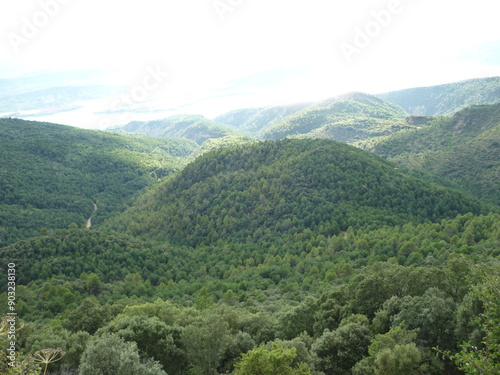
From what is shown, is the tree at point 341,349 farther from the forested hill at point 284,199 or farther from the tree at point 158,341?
the forested hill at point 284,199

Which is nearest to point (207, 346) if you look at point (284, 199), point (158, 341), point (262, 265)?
point (158, 341)

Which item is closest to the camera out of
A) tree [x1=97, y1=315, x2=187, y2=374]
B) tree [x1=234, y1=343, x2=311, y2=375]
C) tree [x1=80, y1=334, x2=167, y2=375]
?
tree [x1=234, y1=343, x2=311, y2=375]

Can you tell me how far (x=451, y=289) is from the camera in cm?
4234

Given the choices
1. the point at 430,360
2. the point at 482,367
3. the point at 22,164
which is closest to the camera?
the point at 482,367

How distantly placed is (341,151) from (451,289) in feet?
363

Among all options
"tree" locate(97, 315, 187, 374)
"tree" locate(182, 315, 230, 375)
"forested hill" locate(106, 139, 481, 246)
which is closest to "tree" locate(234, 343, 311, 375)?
"tree" locate(182, 315, 230, 375)

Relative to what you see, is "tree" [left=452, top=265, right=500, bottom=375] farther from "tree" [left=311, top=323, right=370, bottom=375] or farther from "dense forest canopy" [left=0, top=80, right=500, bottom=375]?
"tree" [left=311, top=323, right=370, bottom=375]

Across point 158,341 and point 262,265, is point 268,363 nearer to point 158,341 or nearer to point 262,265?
point 158,341

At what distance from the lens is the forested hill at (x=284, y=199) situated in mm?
118938

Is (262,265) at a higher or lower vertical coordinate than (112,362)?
lower

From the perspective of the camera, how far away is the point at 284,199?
133 metres

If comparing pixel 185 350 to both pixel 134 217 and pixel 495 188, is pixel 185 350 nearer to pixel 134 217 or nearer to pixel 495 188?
pixel 134 217

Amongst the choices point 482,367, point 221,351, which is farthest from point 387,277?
point 482,367

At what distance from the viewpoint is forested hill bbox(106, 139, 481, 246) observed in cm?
11894
